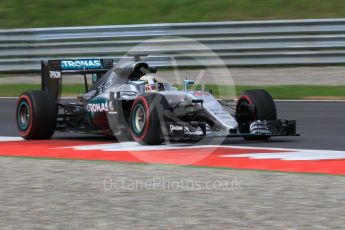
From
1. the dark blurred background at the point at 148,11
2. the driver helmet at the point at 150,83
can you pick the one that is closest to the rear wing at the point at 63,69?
the driver helmet at the point at 150,83

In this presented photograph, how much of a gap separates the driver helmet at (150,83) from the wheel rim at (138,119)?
0.54 meters

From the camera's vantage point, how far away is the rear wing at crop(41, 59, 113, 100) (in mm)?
12312

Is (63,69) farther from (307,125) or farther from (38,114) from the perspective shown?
(307,125)

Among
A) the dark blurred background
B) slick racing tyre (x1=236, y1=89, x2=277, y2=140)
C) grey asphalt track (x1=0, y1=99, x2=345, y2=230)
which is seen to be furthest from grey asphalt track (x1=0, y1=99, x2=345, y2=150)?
the dark blurred background

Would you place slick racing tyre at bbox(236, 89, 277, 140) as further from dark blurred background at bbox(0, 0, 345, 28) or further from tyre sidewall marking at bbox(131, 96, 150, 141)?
dark blurred background at bbox(0, 0, 345, 28)

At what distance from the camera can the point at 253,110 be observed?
11188 millimetres

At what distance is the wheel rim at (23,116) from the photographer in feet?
39.4

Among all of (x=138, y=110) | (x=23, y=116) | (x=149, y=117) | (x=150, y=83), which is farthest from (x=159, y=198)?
(x=23, y=116)

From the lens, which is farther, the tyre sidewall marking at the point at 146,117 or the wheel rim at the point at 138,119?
the wheel rim at the point at 138,119

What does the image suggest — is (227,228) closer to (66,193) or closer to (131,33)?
(66,193)

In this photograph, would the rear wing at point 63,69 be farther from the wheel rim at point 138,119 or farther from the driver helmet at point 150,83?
the wheel rim at point 138,119

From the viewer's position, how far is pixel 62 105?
40.0 ft

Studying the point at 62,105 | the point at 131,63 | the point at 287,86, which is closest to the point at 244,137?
the point at 131,63

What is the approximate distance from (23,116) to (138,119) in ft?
7.13
